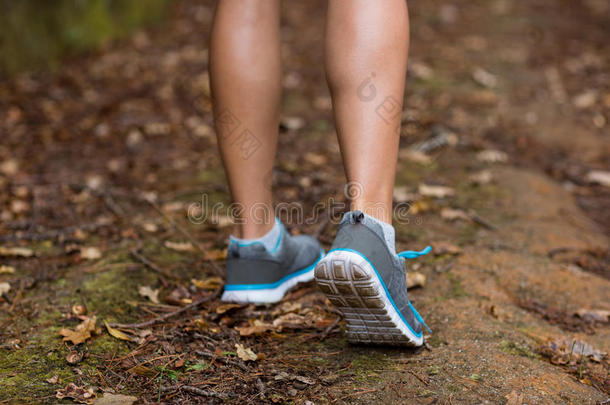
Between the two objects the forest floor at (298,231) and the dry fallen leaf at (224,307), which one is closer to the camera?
the forest floor at (298,231)

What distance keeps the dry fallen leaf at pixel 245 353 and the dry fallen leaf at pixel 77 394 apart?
1.32 ft

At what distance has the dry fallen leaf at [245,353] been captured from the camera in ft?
5.07

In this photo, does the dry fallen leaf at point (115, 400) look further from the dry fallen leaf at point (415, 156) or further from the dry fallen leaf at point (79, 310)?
the dry fallen leaf at point (415, 156)

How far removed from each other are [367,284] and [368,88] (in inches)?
19.9

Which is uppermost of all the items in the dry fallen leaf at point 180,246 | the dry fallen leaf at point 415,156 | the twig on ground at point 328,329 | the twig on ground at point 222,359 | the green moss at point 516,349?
the twig on ground at point 222,359

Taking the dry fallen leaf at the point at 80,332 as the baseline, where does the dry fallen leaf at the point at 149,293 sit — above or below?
below

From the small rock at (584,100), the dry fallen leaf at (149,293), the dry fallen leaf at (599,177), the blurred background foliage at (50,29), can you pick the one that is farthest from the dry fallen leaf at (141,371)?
the blurred background foliage at (50,29)

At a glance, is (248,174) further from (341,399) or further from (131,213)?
(131,213)

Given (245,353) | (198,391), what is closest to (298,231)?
(245,353)

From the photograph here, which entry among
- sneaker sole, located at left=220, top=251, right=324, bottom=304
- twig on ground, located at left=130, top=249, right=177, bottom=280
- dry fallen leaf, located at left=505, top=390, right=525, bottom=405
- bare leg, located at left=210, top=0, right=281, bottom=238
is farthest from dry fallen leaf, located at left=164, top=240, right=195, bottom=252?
dry fallen leaf, located at left=505, top=390, right=525, bottom=405

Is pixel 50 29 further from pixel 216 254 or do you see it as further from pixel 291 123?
pixel 216 254

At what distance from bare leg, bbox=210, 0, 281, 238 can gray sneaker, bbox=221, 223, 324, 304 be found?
0.23 feet

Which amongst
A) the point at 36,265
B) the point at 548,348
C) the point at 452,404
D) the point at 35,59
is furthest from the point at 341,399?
the point at 35,59

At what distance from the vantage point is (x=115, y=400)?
130cm
